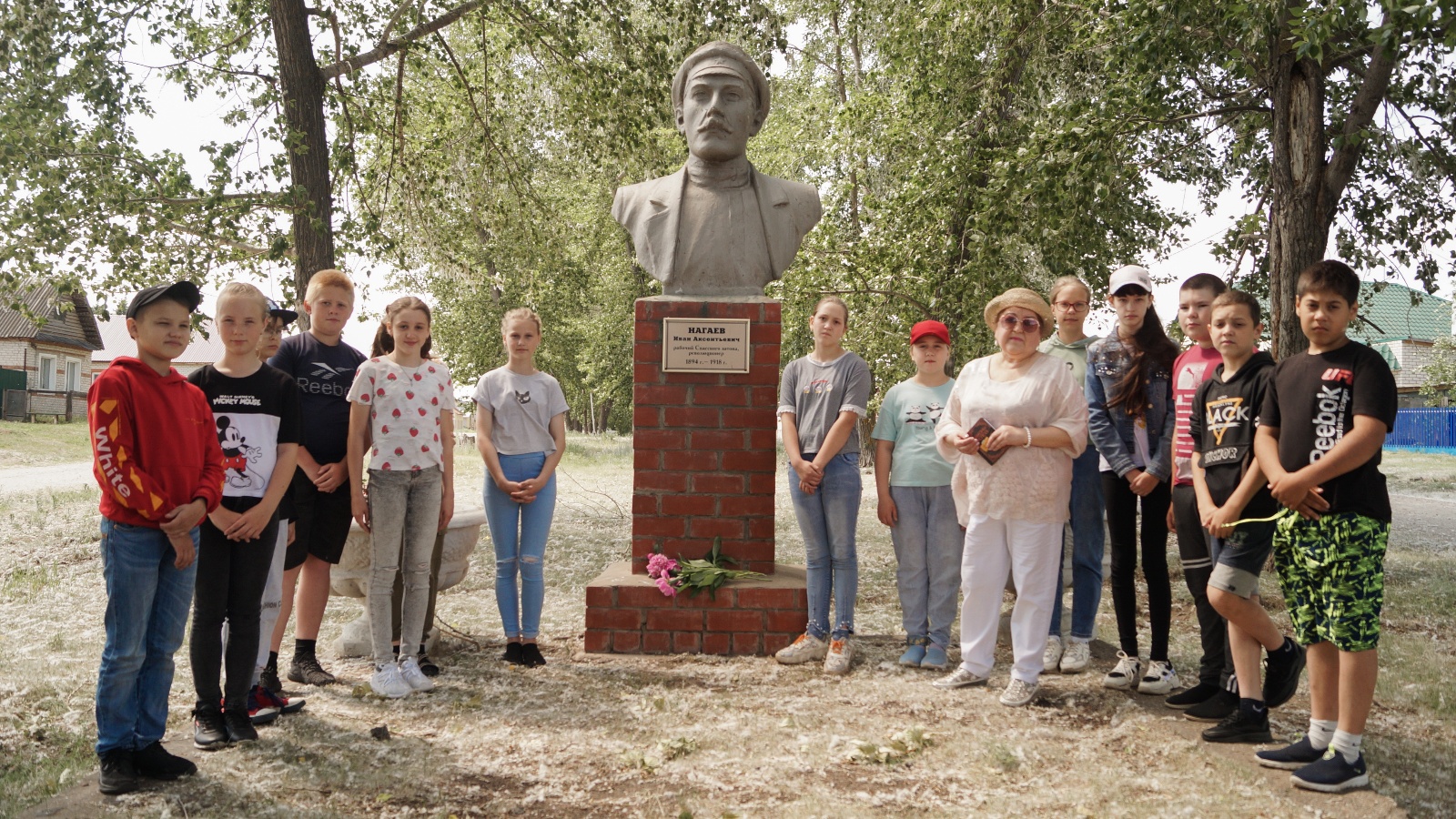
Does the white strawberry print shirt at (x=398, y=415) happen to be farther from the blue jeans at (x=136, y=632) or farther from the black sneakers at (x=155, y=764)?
the black sneakers at (x=155, y=764)

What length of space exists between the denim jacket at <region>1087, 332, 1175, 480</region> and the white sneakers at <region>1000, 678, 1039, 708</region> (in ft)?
3.29

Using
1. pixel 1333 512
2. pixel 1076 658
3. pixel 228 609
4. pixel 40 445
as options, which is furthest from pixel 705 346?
pixel 40 445

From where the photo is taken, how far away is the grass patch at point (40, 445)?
64.4 ft

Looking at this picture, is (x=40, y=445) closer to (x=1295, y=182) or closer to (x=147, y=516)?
(x=147, y=516)

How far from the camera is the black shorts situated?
4.43m

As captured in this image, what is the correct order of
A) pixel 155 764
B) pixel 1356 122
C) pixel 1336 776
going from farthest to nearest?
pixel 1356 122 < pixel 155 764 < pixel 1336 776

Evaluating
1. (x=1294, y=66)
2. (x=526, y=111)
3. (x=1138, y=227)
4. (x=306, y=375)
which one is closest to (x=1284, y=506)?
(x=306, y=375)

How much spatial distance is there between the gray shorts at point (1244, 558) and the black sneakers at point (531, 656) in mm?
3090

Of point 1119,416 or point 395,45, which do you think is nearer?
point 1119,416

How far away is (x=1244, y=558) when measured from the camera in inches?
141

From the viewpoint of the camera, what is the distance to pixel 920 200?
29.5 feet

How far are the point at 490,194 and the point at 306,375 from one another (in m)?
7.91

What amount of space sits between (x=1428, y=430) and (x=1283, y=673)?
31254mm

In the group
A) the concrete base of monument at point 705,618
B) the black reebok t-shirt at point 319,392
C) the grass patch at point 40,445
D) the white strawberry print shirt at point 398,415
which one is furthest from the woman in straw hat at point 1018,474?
the grass patch at point 40,445
